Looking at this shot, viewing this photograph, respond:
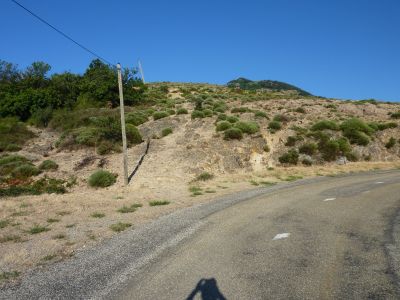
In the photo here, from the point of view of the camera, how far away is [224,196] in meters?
18.0

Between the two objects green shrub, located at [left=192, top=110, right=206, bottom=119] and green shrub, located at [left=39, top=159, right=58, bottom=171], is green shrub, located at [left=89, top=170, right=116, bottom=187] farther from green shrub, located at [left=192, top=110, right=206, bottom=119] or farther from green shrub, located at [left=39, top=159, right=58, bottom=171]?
green shrub, located at [left=192, top=110, right=206, bottom=119]

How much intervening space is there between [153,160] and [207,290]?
21201mm

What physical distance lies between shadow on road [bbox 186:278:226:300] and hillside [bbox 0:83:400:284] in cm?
379

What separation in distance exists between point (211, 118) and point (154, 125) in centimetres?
551

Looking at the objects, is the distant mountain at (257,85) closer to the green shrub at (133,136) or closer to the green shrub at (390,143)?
the green shrub at (390,143)

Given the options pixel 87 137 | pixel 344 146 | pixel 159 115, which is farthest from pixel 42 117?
pixel 344 146

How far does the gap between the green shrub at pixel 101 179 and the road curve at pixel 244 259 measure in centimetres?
978

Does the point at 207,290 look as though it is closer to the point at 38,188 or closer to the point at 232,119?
the point at 38,188

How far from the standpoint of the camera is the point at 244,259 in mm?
8336

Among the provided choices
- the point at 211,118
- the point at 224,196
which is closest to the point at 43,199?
the point at 224,196

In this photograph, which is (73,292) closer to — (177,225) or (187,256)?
(187,256)

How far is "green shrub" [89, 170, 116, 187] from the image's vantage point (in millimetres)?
22516

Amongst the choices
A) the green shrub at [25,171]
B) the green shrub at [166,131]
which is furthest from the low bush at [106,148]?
the green shrub at [166,131]

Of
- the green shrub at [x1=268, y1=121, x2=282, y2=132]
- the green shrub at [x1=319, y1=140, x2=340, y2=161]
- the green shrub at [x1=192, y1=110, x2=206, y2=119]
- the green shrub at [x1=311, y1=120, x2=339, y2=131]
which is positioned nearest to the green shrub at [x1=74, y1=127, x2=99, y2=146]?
the green shrub at [x1=192, y1=110, x2=206, y2=119]
